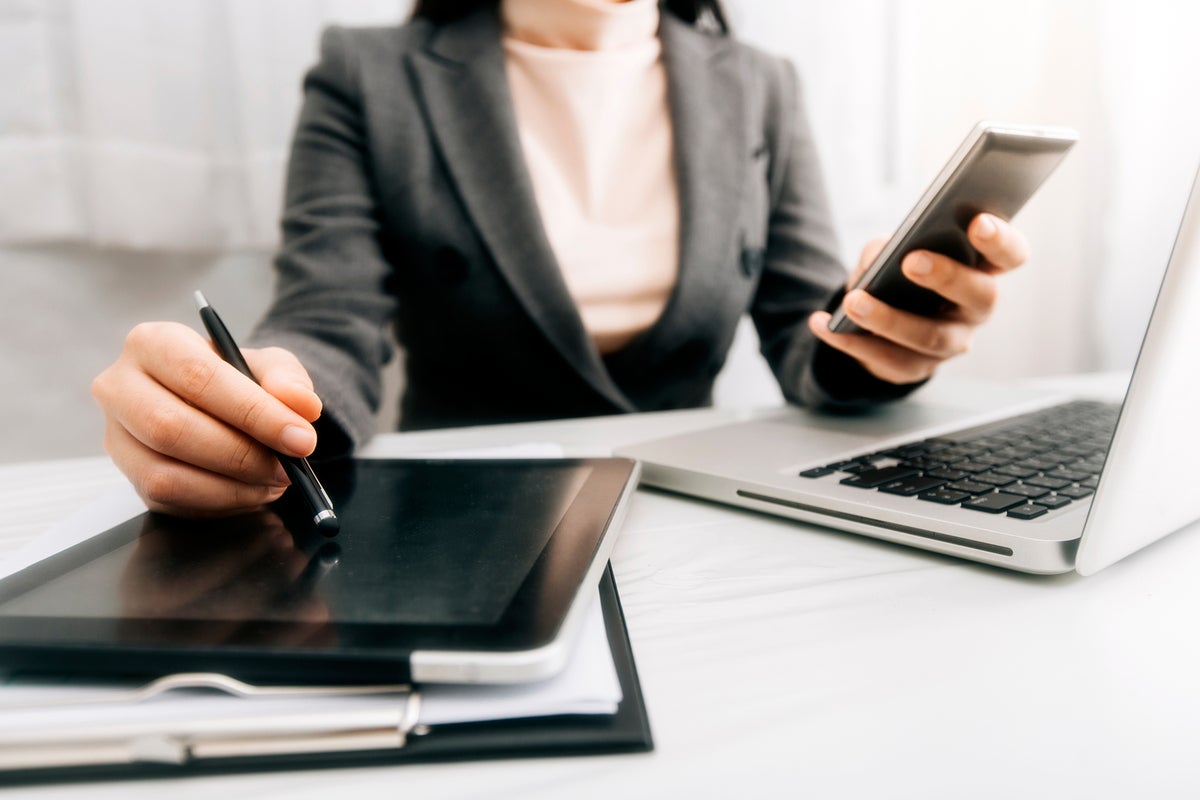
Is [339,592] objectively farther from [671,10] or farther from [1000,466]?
[671,10]

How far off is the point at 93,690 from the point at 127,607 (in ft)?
0.11

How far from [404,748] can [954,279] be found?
0.40 meters

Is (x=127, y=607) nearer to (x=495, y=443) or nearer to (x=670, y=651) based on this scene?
(x=670, y=651)

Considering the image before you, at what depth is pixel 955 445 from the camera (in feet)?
1.48

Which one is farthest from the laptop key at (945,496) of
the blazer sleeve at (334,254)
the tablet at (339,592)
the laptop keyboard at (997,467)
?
the blazer sleeve at (334,254)

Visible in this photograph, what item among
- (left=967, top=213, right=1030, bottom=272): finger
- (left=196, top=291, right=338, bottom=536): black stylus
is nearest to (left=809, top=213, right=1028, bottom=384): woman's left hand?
(left=967, top=213, right=1030, bottom=272): finger

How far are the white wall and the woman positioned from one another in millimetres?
195

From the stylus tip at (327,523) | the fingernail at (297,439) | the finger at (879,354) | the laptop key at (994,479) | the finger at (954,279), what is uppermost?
the finger at (954,279)

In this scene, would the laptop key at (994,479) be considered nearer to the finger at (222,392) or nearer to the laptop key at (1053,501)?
the laptop key at (1053,501)

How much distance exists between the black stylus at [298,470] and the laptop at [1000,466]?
18 cm

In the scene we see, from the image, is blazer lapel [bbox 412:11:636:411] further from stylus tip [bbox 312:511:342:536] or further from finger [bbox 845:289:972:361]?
stylus tip [bbox 312:511:342:536]

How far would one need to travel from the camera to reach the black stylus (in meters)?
0.30

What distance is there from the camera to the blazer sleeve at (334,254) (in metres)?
0.58

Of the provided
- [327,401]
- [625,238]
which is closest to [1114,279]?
[625,238]
